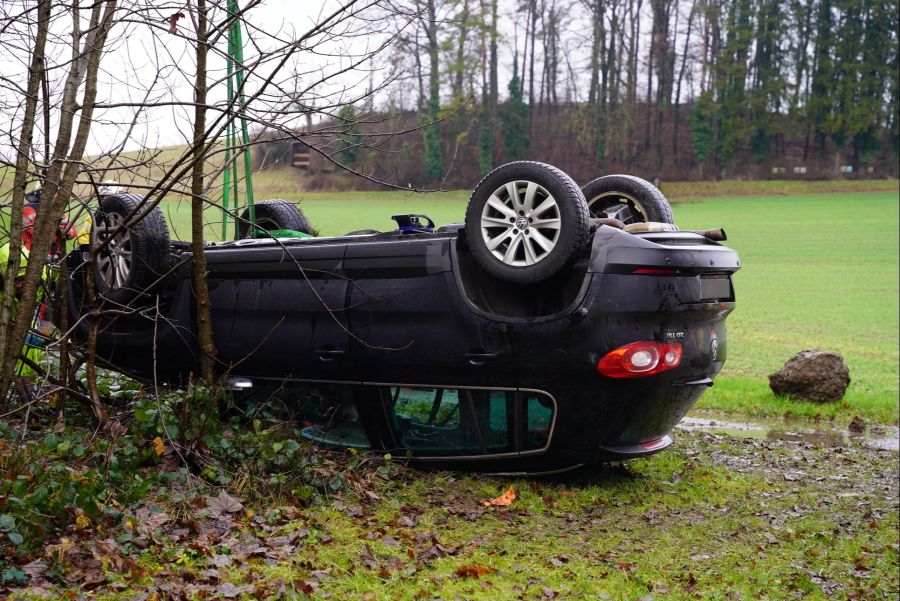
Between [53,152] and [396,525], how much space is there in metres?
3.54

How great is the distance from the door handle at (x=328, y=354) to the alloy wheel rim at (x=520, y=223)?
135 cm

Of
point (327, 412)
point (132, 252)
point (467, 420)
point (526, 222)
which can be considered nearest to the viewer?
point (526, 222)

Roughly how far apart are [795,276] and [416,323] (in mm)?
26609

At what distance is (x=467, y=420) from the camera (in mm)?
6336

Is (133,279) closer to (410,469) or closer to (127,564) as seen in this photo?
(410,469)

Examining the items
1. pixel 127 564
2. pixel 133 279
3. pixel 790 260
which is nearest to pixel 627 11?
pixel 790 260

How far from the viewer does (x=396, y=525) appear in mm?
5543

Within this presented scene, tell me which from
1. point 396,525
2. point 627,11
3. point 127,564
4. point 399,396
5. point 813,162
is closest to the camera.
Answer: point 127,564

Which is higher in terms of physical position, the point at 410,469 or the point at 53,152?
the point at 53,152

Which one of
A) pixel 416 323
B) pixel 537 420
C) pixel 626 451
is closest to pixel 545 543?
pixel 537 420

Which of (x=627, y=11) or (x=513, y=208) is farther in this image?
(x=627, y=11)

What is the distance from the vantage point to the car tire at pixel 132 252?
710 cm

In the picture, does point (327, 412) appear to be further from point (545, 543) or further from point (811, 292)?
point (811, 292)

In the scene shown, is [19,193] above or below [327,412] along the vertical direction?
above
